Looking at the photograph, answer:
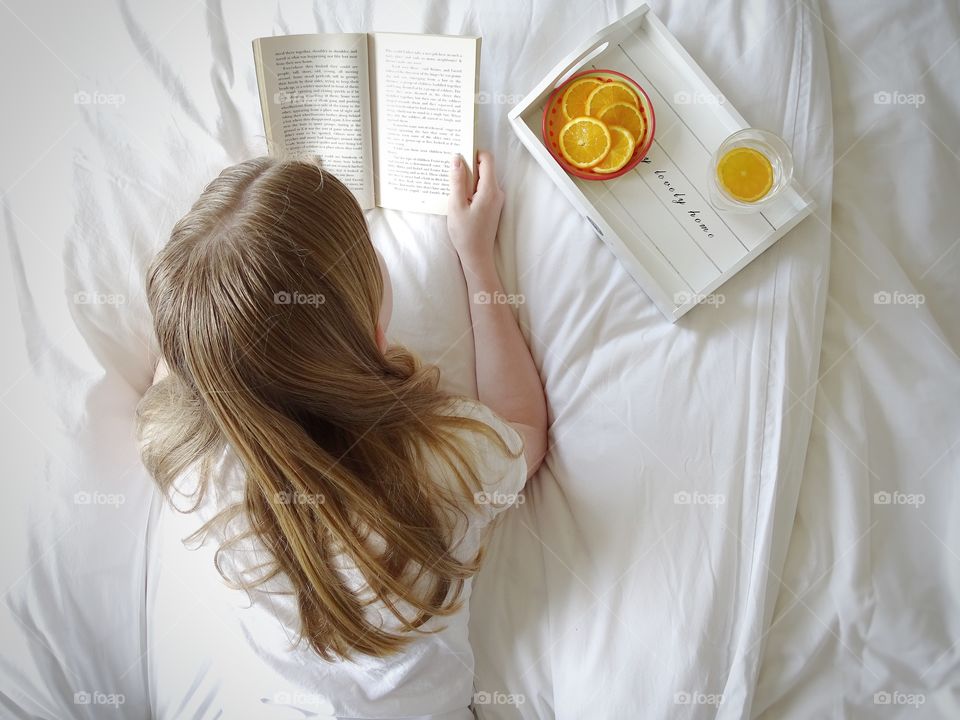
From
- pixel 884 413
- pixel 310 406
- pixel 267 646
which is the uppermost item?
pixel 310 406

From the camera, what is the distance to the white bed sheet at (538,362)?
77cm

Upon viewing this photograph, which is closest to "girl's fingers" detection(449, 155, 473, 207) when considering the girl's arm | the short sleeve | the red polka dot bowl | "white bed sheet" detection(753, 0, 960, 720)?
the girl's arm

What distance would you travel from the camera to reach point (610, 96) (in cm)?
85

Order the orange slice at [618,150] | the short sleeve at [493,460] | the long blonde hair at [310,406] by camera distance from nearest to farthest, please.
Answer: the long blonde hair at [310,406] → the short sleeve at [493,460] → the orange slice at [618,150]

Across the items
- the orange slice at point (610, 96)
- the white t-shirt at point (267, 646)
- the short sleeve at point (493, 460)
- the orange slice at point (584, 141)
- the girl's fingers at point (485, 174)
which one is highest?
the orange slice at point (610, 96)

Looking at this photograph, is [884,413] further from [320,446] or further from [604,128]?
[320,446]

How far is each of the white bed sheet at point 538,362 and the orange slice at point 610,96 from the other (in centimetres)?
8

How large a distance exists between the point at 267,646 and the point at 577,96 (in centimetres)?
75

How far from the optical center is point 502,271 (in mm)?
902

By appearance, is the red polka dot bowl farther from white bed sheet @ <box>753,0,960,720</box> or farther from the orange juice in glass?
white bed sheet @ <box>753,0,960,720</box>

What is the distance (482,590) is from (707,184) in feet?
1.90

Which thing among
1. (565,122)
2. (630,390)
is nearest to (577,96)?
(565,122)

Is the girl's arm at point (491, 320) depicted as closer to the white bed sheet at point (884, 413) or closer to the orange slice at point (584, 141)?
the orange slice at point (584, 141)

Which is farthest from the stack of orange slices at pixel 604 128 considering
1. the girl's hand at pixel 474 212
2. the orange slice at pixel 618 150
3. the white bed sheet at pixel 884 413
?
the white bed sheet at pixel 884 413
